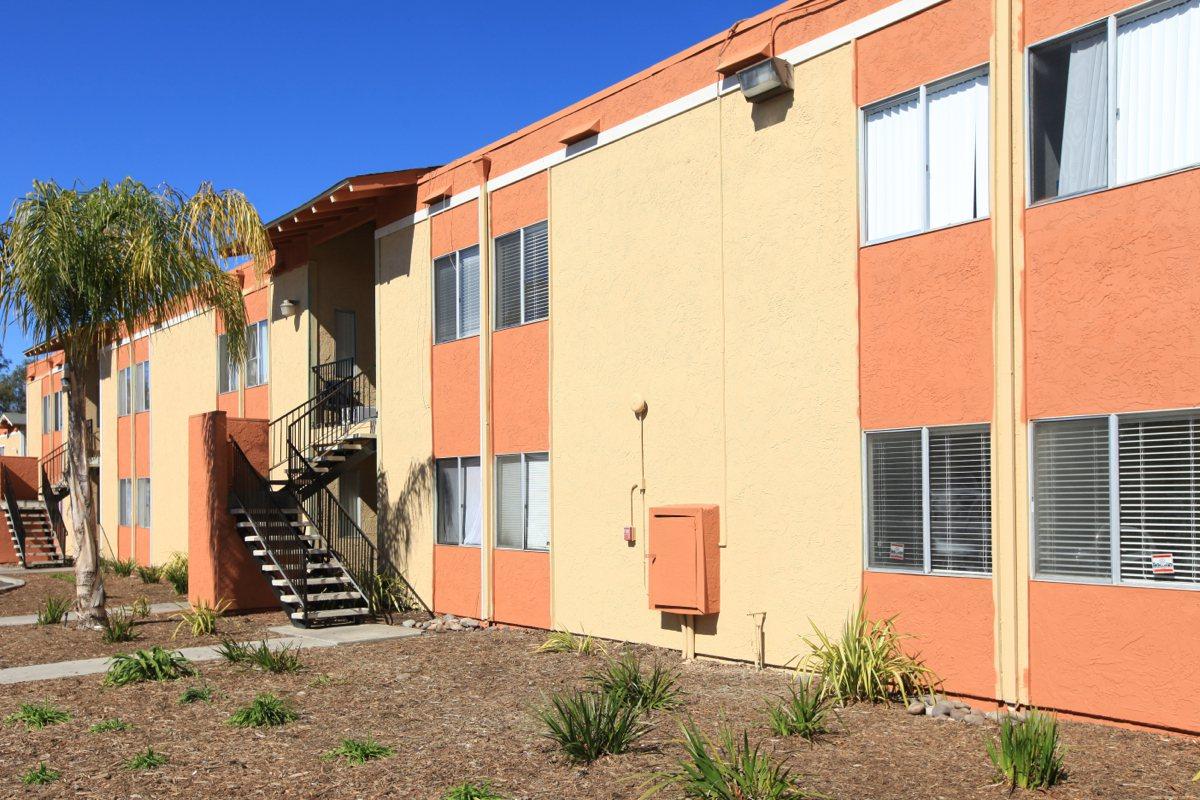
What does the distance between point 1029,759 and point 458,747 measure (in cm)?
408

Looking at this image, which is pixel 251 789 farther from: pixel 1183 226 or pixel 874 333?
pixel 1183 226

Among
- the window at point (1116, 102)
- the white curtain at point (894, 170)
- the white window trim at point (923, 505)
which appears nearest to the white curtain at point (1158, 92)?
the window at point (1116, 102)

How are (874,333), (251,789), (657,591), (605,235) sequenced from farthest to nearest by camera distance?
(605,235) → (657,591) → (874,333) → (251,789)

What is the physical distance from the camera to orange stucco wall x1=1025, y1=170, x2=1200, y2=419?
320 inches

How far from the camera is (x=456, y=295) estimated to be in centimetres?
1652

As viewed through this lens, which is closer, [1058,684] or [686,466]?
[1058,684]

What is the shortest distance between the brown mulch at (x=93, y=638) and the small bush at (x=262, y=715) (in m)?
4.85

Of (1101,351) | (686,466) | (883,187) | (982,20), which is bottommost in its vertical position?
(686,466)

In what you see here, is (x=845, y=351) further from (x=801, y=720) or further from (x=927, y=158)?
(x=801, y=720)

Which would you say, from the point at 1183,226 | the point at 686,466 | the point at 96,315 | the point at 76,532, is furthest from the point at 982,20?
the point at 76,532

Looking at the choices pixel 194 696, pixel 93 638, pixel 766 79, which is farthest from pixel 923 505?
pixel 93 638

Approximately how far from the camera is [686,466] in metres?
12.4

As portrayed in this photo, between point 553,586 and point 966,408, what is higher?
Answer: point 966,408

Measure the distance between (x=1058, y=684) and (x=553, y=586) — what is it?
7009 millimetres
